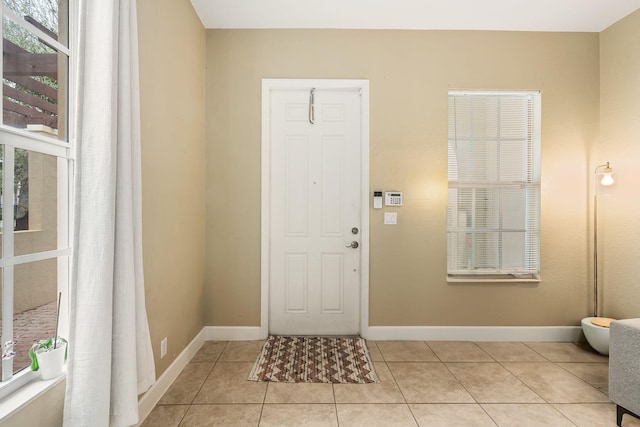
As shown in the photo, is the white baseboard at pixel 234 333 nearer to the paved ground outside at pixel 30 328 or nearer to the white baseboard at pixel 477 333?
the white baseboard at pixel 477 333

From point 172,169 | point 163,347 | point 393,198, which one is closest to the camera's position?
point 163,347

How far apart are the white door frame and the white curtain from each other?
154 centimetres

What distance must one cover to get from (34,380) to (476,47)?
3.77 metres

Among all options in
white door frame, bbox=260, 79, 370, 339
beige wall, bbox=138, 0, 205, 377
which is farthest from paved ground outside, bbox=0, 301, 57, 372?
white door frame, bbox=260, 79, 370, 339

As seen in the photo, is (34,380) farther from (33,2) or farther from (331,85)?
(331,85)

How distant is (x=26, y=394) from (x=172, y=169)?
4.68ft

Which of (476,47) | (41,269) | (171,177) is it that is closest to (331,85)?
(476,47)

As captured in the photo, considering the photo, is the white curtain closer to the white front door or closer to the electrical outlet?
the electrical outlet

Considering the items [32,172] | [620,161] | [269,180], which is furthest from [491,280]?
[32,172]

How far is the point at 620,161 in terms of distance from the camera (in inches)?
109

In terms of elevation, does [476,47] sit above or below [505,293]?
above

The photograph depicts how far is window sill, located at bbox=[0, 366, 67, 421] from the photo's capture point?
3.65 feet

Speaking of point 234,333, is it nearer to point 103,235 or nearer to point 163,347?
point 163,347

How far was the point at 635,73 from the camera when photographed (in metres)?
2.66
